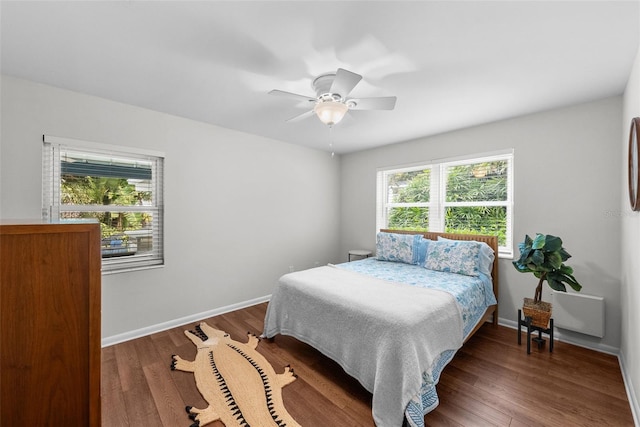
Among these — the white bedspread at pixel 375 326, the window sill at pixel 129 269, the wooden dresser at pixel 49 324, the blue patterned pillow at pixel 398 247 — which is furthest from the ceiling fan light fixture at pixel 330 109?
the window sill at pixel 129 269

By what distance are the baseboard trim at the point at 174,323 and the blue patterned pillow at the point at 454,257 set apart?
2.42m

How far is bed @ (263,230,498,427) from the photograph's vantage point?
1.71m

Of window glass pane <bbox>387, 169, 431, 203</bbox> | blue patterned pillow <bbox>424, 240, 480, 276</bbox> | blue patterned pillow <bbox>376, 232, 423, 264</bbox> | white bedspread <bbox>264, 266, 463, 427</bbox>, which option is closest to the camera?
white bedspread <bbox>264, 266, 463, 427</bbox>

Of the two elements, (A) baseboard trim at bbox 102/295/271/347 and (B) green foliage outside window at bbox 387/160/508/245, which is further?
(B) green foliage outside window at bbox 387/160/508/245

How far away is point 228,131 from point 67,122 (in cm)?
158

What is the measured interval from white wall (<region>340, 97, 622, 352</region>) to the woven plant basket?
1.35 feet

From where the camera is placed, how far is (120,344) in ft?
8.94

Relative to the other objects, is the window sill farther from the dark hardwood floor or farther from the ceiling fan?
the ceiling fan

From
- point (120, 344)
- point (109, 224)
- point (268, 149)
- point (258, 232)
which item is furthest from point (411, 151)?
point (120, 344)

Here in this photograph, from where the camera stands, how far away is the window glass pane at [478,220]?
334cm

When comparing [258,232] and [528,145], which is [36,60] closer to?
[258,232]

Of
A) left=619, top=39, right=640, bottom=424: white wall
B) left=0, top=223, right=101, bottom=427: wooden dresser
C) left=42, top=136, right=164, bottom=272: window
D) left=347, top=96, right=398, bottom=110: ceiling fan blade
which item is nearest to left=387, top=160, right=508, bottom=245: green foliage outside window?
left=619, top=39, right=640, bottom=424: white wall

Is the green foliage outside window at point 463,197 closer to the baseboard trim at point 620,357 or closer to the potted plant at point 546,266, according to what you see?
the potted plant at point 546,266

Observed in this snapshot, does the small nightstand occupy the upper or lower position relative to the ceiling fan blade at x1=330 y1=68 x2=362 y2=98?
lower
